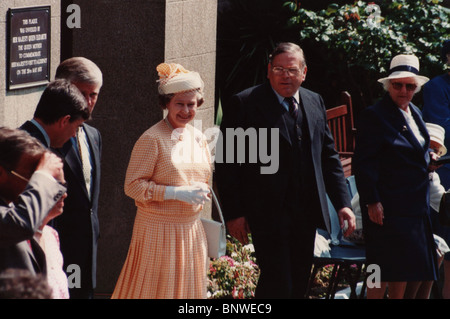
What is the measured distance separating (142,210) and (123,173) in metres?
1.50

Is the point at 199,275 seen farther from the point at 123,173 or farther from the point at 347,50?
the point at 347,50

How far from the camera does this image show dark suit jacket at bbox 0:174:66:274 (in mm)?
3410

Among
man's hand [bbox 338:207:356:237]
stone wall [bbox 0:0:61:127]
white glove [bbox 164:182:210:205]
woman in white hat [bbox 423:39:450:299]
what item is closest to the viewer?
white glove [bbox 164:182:210:205]

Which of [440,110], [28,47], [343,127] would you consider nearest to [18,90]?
[28,47]

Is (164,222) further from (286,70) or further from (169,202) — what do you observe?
(286,70)

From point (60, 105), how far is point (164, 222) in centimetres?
126

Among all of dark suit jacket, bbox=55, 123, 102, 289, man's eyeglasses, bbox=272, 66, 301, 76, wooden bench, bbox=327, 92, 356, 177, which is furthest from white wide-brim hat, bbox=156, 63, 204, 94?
wooden bench, bbox=327, 92, 356, 177

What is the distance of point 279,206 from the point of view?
18.2 feet

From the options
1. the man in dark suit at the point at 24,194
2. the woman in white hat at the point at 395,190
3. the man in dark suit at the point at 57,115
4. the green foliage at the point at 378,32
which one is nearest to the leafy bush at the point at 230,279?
the woman in white hat at the point at 395,190

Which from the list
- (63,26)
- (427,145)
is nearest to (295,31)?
(63,26)

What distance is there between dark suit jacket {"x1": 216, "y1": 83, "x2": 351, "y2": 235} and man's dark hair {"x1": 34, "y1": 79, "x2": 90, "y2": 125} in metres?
1.24

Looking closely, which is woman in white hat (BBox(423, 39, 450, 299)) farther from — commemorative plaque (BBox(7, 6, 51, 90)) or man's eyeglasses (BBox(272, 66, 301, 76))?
commemorative plaque (BBox(7, 6, 51, 90))

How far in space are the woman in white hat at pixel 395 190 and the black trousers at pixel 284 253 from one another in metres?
0.62

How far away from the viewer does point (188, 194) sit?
5359 mm
